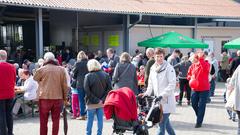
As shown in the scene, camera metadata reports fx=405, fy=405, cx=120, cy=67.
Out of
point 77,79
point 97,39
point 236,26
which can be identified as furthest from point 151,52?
point 236,26

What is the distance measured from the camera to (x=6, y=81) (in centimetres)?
759

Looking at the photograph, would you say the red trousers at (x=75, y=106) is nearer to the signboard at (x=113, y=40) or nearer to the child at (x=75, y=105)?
the child at (x=75, y=105)

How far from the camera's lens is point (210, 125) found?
9367 millimetres

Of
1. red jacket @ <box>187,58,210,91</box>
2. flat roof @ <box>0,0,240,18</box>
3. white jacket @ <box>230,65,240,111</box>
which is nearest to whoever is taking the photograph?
white jacket @ <box>230,65,240,111</box>

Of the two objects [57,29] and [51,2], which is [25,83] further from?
[57,29]

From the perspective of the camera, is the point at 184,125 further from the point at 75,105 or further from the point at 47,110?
the point at 47,110

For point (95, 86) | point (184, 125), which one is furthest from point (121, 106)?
point (184, 125)

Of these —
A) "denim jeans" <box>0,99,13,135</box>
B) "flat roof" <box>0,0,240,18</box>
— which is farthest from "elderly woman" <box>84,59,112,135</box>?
"flat roof" <box>0,0,240,18</box>

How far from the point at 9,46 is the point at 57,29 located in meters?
2.68

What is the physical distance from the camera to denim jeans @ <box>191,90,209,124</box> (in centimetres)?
898

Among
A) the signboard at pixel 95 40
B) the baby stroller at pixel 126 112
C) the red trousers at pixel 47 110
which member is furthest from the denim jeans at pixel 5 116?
the signboard at pixel 95 40

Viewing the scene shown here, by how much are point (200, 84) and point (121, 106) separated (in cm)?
332

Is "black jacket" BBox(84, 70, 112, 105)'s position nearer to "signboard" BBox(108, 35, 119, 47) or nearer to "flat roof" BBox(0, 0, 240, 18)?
"flat roof" BBox(0, 0, 240, 18)

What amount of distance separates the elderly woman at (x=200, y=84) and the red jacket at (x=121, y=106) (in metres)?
3.13
